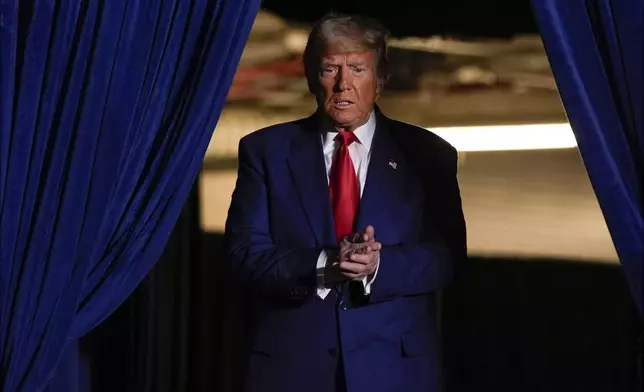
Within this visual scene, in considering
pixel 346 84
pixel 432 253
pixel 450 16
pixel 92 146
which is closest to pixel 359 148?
pixel 346 84

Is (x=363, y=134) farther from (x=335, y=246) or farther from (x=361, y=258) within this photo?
(x=361, y=258)

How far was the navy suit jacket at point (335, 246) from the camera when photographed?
1848mm

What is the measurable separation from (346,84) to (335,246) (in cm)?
33

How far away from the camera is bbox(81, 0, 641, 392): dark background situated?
2348 millimetres

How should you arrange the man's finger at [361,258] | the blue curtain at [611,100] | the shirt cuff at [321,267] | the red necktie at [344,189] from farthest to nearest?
the red necktie at [344,189], the shirt cuff at [321,267], the man's finger at [361,258], the blue curtain at [611,100]

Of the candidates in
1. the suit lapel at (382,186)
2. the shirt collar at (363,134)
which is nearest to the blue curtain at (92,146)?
the shirt collar at (363,134)

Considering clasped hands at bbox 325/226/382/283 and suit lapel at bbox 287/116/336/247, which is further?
suit lapel at bbox 287/116/336/247

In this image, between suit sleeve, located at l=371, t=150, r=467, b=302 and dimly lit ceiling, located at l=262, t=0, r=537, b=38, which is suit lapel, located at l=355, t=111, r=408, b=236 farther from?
dimly lit ceiling, located at l=262, t=0, r=537, b=38

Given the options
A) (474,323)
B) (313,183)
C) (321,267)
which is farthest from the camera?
(474,323)

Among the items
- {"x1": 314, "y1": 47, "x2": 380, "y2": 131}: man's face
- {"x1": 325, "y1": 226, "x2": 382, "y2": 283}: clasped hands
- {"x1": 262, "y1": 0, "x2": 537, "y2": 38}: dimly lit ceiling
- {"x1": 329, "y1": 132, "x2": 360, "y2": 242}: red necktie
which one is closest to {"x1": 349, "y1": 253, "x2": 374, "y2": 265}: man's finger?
{"x1": 325, "y1": 226, "x2": 382, "y2": 283}: clasped hands

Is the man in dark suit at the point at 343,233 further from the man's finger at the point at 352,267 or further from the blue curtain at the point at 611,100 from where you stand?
the blue curtain at the point at 611,100

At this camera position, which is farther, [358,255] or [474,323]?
[474,323]

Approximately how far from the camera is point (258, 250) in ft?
6.14

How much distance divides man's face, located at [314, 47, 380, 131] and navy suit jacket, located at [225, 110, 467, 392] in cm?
9
